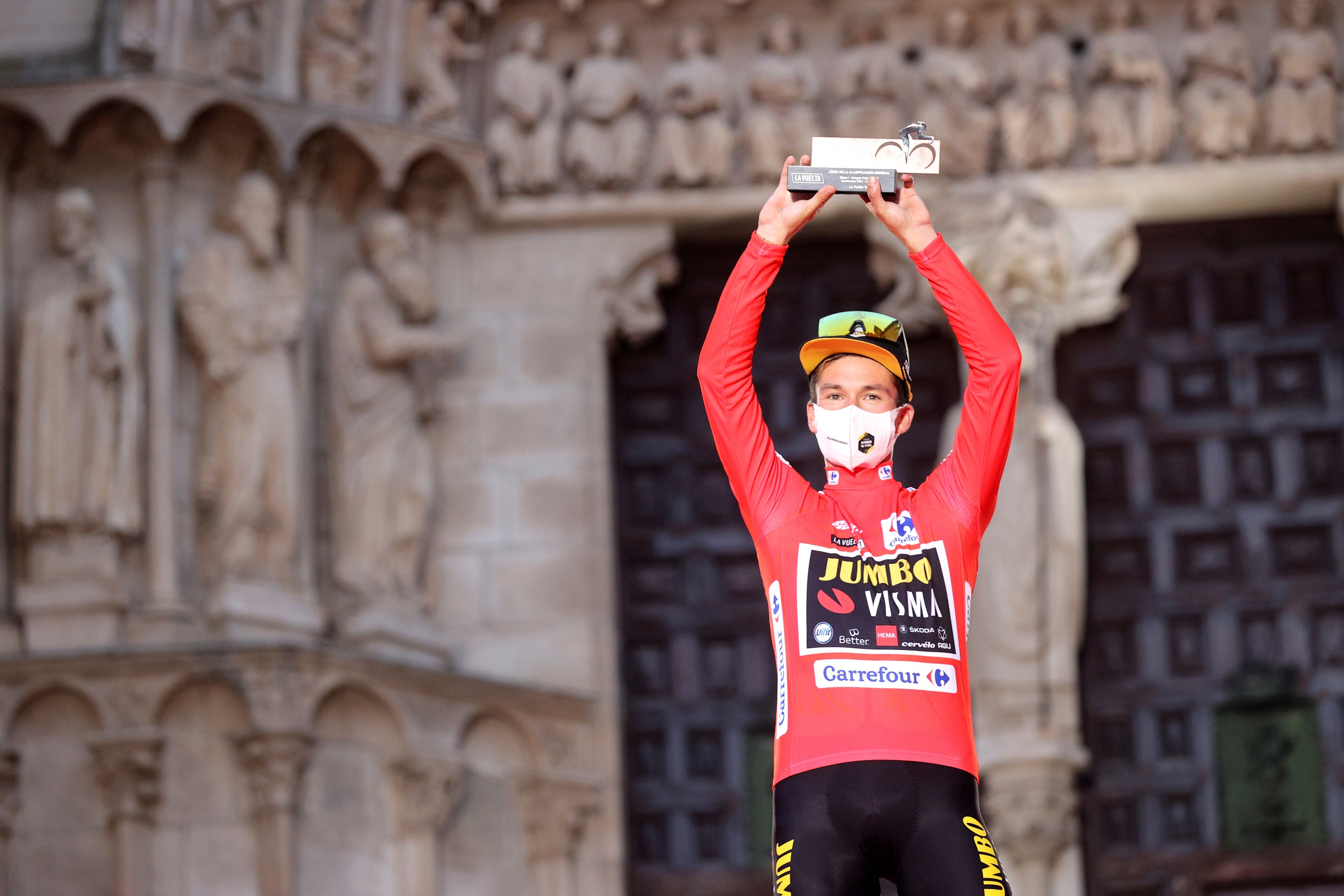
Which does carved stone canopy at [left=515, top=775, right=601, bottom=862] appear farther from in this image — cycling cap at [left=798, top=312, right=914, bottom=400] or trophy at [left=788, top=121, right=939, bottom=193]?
trophy at [left=788, top=121, right=939, bottom=193]

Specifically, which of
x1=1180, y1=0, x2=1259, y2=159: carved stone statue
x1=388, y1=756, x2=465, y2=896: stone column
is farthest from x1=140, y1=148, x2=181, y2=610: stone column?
x1=1180, y1=0, x2=1259, y2=159: carved stone statue

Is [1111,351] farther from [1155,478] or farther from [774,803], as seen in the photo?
[774,803]

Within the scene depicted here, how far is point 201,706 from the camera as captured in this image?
8391 mm

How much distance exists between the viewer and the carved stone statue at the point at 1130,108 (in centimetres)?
943

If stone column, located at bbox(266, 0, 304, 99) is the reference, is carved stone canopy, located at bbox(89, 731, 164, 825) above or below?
below

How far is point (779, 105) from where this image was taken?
9.52 meters

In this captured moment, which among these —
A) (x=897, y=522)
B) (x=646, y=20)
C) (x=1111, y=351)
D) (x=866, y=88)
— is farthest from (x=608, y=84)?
(x=897, y=522)

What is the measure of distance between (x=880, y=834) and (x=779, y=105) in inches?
220

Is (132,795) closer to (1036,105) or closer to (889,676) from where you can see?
(1036,105)

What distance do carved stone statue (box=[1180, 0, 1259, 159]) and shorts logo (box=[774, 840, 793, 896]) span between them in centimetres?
574

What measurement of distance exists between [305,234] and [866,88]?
88.9 inches

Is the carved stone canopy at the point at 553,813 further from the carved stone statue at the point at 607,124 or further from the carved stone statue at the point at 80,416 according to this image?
the carved stone statue at the point at 607,124

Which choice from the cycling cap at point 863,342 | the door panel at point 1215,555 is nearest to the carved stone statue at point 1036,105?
the door panel at point 1215,555

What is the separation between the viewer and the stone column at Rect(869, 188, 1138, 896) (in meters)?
8.84
